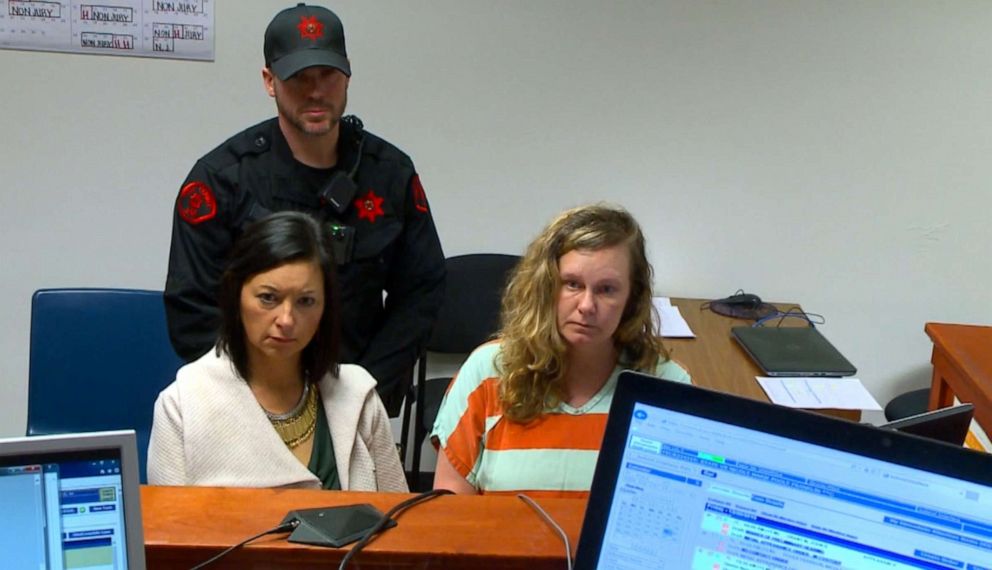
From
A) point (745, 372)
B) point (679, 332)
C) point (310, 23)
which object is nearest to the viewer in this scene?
point (310, 23)

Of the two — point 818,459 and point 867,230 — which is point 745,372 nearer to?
point 867,230

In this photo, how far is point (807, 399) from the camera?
2309 millimetres

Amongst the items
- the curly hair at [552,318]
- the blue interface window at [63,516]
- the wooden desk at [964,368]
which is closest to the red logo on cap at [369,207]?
the curly hair at [552,318]

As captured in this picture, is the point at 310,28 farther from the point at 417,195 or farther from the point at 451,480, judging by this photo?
the point at 451,480

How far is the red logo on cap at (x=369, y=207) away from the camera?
2.11 m

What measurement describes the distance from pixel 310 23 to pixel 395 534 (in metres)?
1.37

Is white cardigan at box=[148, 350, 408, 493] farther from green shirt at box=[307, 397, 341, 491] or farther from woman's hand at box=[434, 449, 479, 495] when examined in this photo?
woman's hand at box=[434, 449, 479, 495]

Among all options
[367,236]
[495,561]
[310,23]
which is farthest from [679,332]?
[495,561]

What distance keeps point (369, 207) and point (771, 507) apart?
1.48m

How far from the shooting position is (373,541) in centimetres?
100

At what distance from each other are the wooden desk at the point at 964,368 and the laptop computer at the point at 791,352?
540 millimetres

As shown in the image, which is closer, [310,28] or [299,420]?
[299,420]

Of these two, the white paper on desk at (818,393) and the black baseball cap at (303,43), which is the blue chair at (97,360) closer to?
the black baseball cap at (303,43)

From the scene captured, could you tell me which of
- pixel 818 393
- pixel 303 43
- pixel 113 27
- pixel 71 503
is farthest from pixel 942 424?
pixel 113 27
